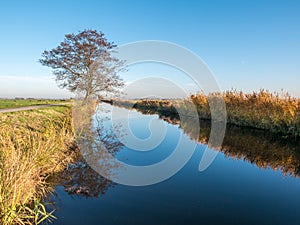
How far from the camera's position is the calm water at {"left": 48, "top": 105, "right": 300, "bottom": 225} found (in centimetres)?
390

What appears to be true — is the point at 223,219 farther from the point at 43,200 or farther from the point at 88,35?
the point at 88,35

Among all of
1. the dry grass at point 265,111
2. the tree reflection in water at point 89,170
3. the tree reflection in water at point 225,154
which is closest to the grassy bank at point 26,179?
the tree reflection in water at point 89,170

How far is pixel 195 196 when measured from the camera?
4770mm

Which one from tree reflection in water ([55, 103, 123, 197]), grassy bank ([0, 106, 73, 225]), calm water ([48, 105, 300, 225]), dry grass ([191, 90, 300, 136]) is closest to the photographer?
grassy bank ([0, 106, 73, 225])

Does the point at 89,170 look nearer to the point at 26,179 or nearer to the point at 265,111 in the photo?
the point at 26,179

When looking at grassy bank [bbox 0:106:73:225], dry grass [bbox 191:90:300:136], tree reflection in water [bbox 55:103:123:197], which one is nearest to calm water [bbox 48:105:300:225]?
tree reflection in water [bbox 55:103:123:197]

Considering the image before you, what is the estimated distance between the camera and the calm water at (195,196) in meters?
3.90

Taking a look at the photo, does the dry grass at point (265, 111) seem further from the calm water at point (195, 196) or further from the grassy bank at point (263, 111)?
the calm water at point (195, 196)

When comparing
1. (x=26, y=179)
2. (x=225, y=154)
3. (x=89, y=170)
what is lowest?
(x=89, y=170)

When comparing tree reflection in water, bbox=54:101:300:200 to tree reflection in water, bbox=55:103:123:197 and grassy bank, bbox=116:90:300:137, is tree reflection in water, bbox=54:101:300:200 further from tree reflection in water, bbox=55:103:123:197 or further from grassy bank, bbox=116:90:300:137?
grassy bank, bbox=116:90:300:137

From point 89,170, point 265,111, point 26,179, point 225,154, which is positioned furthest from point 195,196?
point 265,111

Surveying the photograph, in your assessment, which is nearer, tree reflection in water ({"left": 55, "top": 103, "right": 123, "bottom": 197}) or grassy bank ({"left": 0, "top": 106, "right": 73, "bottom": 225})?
grassy bank ({"left": 0, "top": 106, "right": 73, "bottom": 225})

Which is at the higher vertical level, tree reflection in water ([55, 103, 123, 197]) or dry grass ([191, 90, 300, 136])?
dry grass ([191, 90, 300, 136])

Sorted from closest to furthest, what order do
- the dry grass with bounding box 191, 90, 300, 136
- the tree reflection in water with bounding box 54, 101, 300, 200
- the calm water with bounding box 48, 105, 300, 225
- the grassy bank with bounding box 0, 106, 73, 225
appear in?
the grassy bank with bounding box 0, 106, 73, 225 → the calm water with bounding box 48, 105, 300, 225 → the tree reflection in water with bounding box 54, 101, 300, 200 → the dry grass with bounding box 191, 90, 300, 136
